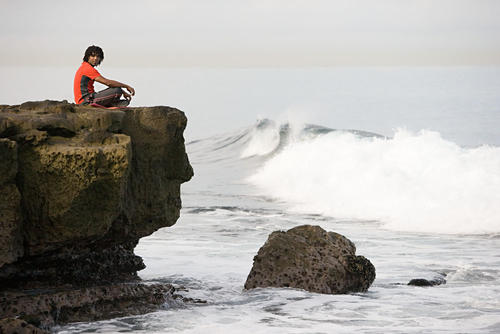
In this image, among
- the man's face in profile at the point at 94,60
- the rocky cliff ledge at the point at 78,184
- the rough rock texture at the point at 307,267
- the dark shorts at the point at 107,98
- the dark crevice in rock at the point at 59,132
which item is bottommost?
the rough rock texture at the point at 307,267

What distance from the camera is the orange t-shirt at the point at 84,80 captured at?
302 inches

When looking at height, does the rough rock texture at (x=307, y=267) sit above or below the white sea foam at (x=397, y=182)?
below

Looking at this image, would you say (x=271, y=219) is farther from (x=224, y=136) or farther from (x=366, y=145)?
(x=224, y=136)

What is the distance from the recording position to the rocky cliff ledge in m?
6.33

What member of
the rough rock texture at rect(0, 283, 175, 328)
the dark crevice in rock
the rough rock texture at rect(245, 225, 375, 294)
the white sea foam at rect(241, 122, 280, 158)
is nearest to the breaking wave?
the white sea foam at rect(241, 122, 280, 158)

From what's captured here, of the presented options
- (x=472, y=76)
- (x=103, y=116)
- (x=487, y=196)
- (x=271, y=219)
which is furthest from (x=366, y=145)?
(x=472, y=76)

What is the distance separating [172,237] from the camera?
1236 centimetres

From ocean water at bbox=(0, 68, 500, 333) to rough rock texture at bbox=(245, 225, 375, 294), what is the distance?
0.14 m

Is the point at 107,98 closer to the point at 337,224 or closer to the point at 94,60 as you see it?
the point at 94,60

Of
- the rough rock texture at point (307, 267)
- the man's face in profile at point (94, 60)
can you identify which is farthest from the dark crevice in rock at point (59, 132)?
the rough rock texture at point (307, 267)

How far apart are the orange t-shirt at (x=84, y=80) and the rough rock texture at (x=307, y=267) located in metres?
2.26

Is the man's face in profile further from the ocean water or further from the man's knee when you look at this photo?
the ocean water

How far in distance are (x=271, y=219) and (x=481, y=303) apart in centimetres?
705

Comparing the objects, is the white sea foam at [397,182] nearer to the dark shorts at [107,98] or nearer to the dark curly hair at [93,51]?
the dark shorts at [107,98]
